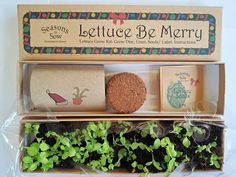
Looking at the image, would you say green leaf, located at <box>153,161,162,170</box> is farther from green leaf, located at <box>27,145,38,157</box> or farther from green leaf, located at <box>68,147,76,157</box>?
green leaf, located at <box>27,145,38,157</box>

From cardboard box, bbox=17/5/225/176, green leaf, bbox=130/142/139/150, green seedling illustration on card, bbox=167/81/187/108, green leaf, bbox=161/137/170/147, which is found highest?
cardboard box, bbox=17/5/225/176

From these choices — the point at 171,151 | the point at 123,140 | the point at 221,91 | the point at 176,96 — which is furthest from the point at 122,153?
the point at 221,91

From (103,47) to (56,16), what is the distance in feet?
0.57

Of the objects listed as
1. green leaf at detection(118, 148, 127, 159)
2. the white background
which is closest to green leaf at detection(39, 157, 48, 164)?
the white background

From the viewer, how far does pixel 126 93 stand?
0.93 m

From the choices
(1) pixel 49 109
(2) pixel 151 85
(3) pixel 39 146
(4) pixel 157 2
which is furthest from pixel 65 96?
(4) pixel 157 2

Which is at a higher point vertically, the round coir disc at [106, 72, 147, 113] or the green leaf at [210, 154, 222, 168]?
the round coir disc at [106, 72, 147, 113]

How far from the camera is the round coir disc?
0.92m

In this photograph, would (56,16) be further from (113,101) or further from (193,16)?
(193,16)

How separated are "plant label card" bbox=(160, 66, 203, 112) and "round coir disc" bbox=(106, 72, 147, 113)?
0.28 feet

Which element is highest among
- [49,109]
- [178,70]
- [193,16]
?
[193,16]

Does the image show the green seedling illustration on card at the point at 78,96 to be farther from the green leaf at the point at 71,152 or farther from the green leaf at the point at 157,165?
the green leaf at the point at 157,165

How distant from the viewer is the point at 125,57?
91 centimetres

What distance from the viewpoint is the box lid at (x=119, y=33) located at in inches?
35.5
